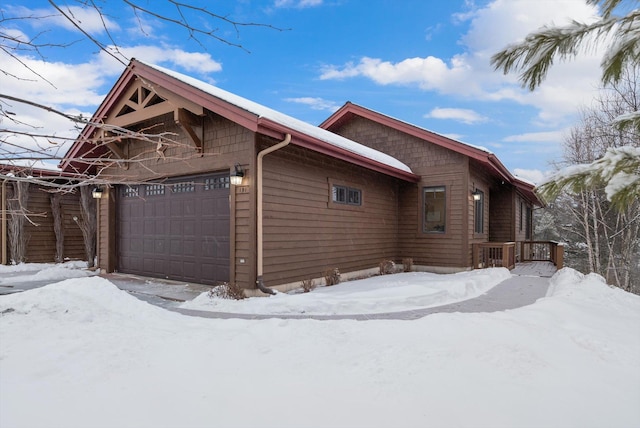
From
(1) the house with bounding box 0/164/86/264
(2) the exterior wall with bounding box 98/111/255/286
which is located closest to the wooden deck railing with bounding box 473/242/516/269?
(2) the exterior wall with bounding box 98/111/255/286

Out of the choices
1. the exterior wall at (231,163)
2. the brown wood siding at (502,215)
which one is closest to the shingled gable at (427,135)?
the brown wood siding at (502,215)

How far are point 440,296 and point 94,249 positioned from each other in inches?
422

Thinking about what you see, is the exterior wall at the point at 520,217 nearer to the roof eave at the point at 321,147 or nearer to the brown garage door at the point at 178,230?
the roof eave at the point at 321,147

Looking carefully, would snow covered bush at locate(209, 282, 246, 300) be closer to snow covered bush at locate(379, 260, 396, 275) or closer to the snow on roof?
the snow on roof

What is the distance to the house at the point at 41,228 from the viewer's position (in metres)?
11.0

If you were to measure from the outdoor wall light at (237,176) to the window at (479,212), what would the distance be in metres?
7.54

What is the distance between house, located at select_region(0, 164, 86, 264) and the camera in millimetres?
11047

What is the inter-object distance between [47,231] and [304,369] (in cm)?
1257

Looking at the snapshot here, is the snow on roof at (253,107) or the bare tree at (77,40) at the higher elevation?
the snow on roof at (253,107)

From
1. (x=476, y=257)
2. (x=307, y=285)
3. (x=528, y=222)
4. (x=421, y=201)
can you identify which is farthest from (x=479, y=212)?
(x=528, y=222)

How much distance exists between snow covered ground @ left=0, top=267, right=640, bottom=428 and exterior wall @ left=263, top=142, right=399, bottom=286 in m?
2.64

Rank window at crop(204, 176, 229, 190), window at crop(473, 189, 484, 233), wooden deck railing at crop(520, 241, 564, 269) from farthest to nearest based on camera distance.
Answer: window at crop(473, 189, 484, 233), wooden deck railing at crop(520, 241, 564, 269), window at crop(204, 176, 229, 190)

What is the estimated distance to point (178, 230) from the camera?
816cm

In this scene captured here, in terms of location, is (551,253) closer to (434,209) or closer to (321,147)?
(434,209)
